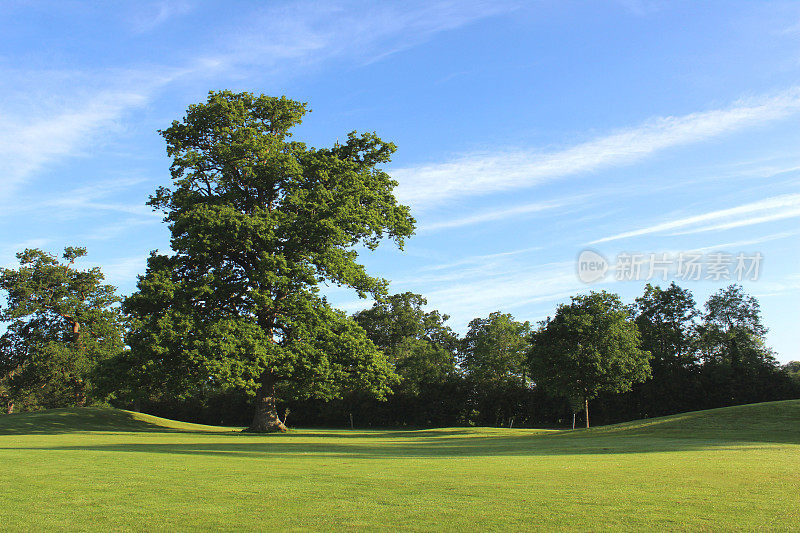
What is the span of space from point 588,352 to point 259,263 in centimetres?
2084

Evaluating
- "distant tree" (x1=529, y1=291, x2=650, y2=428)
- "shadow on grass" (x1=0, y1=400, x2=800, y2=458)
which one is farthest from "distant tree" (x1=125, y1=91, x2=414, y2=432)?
"distant tree" (x1=529, y1=291, x2=650, y2=428)

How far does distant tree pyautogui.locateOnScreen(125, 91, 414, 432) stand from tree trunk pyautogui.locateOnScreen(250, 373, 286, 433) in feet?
0.20

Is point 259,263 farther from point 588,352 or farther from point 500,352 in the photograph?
point 500,352

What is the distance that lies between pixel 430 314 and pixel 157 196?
62819 mm

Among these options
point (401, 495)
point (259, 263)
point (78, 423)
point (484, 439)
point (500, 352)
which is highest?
point (259, 263)

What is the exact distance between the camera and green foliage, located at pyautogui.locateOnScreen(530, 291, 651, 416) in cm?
3572

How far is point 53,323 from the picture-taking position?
186ft

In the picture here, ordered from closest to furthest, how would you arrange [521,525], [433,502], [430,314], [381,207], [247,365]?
[521,525] < [433,502] < [247,365] < [381,207] < [430,314]

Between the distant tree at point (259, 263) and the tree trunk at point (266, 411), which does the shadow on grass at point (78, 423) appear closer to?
the tree trunk at point (266, 411)

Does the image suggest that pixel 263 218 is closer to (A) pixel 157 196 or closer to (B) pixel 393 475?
(A) pixel 157 196

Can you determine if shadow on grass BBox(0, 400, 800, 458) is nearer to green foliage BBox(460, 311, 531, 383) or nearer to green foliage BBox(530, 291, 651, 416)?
green foliage BBox(530, 291, 651, 416)

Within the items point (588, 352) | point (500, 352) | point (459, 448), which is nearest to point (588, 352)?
point (588, 352)

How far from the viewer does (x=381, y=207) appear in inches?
1396

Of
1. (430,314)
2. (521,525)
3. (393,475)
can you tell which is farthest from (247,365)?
(430,314)
